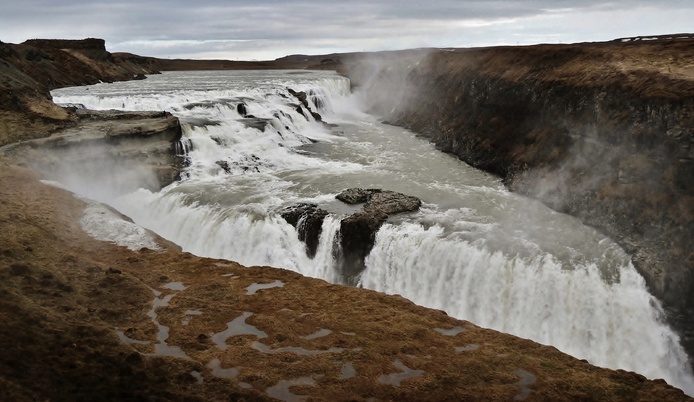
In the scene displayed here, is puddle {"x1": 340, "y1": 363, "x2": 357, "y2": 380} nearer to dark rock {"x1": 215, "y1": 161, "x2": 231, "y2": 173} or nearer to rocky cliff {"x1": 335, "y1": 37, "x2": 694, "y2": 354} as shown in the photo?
rocky cliff {"x1": 335, "y1": 37, "x2": 694, "y2": 354}

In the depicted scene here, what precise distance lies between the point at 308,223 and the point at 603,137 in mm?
11352

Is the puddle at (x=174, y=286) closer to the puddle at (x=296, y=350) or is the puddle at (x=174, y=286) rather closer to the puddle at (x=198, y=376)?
the puddle at (x=296, y=350)

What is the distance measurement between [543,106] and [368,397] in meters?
19.1

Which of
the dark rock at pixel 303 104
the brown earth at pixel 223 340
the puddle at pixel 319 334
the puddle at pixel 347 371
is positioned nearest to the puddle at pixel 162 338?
the brown earth at pixel 223 340

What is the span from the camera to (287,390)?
1038 centimetres

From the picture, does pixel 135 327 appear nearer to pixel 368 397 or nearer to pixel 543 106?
pixel 368 397

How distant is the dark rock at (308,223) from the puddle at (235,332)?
21.5ft

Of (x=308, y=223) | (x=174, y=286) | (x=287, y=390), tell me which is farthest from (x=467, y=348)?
(x=308, y=223)

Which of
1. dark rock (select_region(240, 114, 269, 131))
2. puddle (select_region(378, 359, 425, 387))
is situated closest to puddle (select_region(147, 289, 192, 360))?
puddle (select_region(378, 359, 425, 387))

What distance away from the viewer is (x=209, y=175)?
26.5 metres

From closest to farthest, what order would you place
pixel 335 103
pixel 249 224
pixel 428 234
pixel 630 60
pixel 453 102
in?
pixel 428 234 → pixel 249 224 → pixel 630 60 → pixel 453 102 → pixel 335 103

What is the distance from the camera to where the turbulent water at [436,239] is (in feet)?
49.4

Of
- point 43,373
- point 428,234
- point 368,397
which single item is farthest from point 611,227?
point 43,373

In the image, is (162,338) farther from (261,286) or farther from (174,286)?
(261,286)
